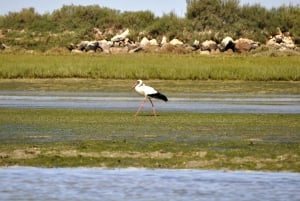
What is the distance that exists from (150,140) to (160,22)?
47.2 metres

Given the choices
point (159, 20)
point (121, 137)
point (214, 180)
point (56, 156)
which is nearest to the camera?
point (214, 180)

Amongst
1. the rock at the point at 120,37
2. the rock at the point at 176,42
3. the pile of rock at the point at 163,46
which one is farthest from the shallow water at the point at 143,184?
the rock at the point at 120,37

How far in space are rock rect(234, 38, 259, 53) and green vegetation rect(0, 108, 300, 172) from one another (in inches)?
1268

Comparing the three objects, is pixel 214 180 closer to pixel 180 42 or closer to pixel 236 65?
pixel 236 65

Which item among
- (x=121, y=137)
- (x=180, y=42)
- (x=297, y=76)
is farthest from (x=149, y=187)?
(x=180, y=42)

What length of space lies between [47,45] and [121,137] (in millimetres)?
43394

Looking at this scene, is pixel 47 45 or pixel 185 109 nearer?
pixel 185 109

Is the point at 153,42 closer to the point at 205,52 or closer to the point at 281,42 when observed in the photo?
the point at 205,52

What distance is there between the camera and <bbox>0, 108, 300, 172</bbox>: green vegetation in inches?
636

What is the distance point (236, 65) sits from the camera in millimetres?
42438

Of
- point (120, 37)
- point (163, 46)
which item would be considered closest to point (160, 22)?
point (120, 37)

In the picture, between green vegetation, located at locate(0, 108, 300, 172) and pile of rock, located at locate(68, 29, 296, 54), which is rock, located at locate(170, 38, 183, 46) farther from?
green vegetation, located at locate(0, 108, 300, 172)

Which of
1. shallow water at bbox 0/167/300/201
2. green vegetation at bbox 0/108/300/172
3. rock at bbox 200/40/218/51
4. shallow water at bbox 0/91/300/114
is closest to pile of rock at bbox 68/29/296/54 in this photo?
rock at bbox 200/40/218/51

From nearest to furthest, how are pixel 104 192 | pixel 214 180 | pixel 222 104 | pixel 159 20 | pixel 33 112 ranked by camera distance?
pixel 104 192 < pixel 214 180 < pixel 33 112 < pixel 222 104 < pixel 159 20
